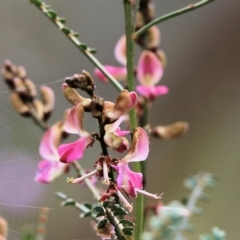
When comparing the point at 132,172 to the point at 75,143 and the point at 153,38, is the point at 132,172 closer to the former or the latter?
the point at 75,143

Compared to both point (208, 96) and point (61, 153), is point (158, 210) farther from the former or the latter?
point (208, 96)

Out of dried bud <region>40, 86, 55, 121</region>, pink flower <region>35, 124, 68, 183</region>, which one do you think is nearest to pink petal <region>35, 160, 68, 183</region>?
pink flower <region>35, 124, 68, 183</region>

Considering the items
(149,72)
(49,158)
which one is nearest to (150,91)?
(149,72)

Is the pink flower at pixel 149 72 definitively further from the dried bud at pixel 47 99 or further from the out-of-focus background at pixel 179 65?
the out-of-focus background at pixel 179 65

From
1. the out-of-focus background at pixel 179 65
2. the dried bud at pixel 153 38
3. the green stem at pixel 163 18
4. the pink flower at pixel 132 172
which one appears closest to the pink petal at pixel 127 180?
the pink flower at pixel 132 172

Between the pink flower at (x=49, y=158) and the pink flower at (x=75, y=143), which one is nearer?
the pink flower at (x=75, y=143)
